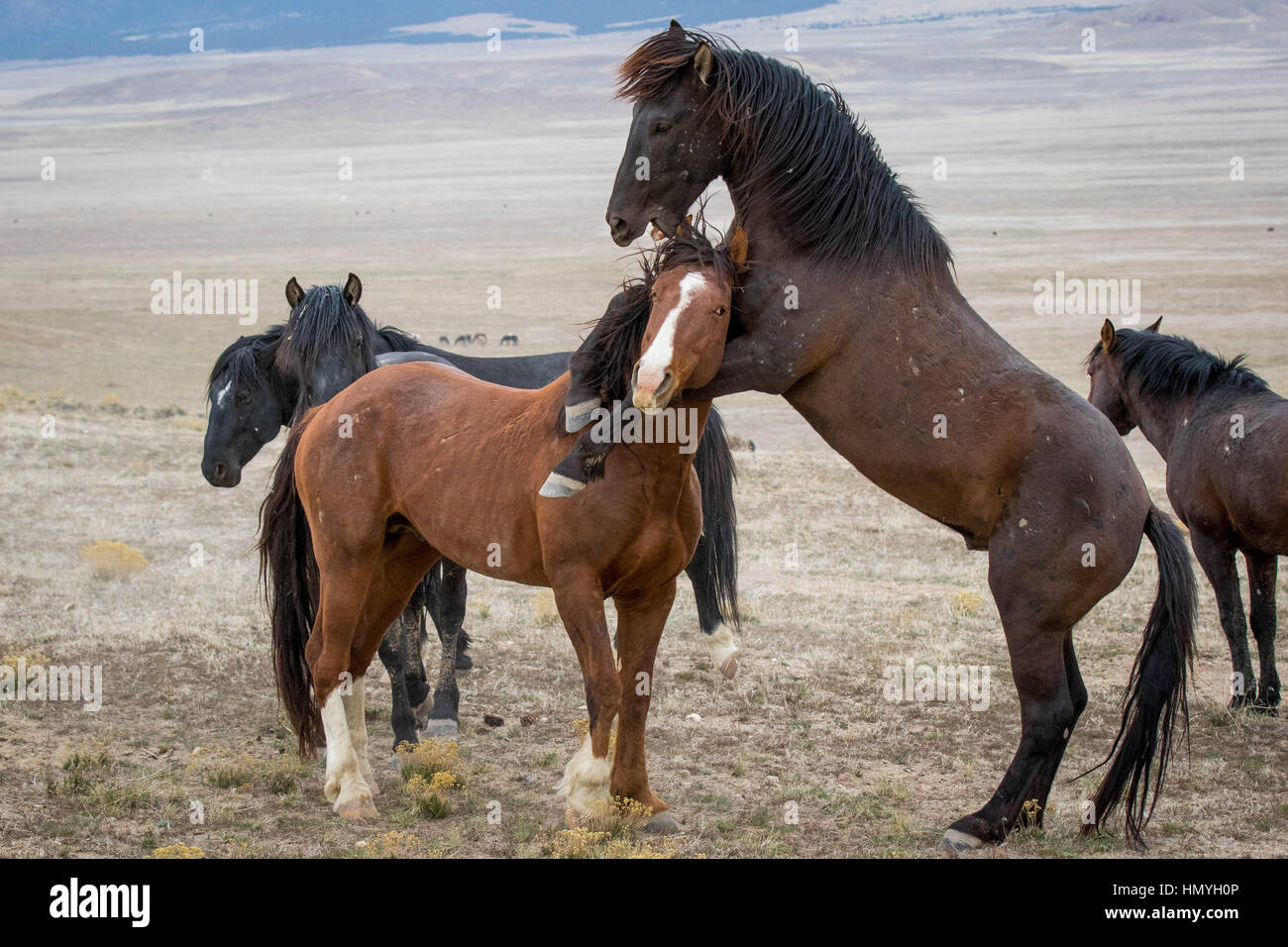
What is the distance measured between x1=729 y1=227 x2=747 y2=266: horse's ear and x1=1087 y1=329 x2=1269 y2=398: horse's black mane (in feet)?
15.3

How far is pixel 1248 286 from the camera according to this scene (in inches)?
1620

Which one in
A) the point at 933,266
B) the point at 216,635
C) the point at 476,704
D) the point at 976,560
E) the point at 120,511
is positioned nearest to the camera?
the point at 933,266

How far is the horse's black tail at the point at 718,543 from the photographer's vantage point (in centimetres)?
860

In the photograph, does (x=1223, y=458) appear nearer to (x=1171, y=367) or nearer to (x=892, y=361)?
(x=1171, y=367)

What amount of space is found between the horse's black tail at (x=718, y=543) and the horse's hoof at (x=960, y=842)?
310cm

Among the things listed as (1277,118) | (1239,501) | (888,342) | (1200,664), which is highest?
(1277,118)

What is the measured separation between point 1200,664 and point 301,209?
75.4 meters

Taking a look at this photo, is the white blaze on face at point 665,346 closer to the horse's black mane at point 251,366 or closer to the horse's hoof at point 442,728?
the horse's hoof at point 442,728

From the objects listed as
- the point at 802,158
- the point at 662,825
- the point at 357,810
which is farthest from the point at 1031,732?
the point at 357,810

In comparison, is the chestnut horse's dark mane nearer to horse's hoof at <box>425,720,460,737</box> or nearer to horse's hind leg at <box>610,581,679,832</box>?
horse's hind leg at <box>610,581,679,832</box>

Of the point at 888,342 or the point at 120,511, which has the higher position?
the point at 888,342

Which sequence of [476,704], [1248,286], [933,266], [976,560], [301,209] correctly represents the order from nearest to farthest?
[933,266]
[476,704]
[976,560]
[1248,286]
[301,209]

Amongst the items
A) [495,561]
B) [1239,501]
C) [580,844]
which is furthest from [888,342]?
[1239,501]

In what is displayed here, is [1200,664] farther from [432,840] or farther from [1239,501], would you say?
[432,840]
